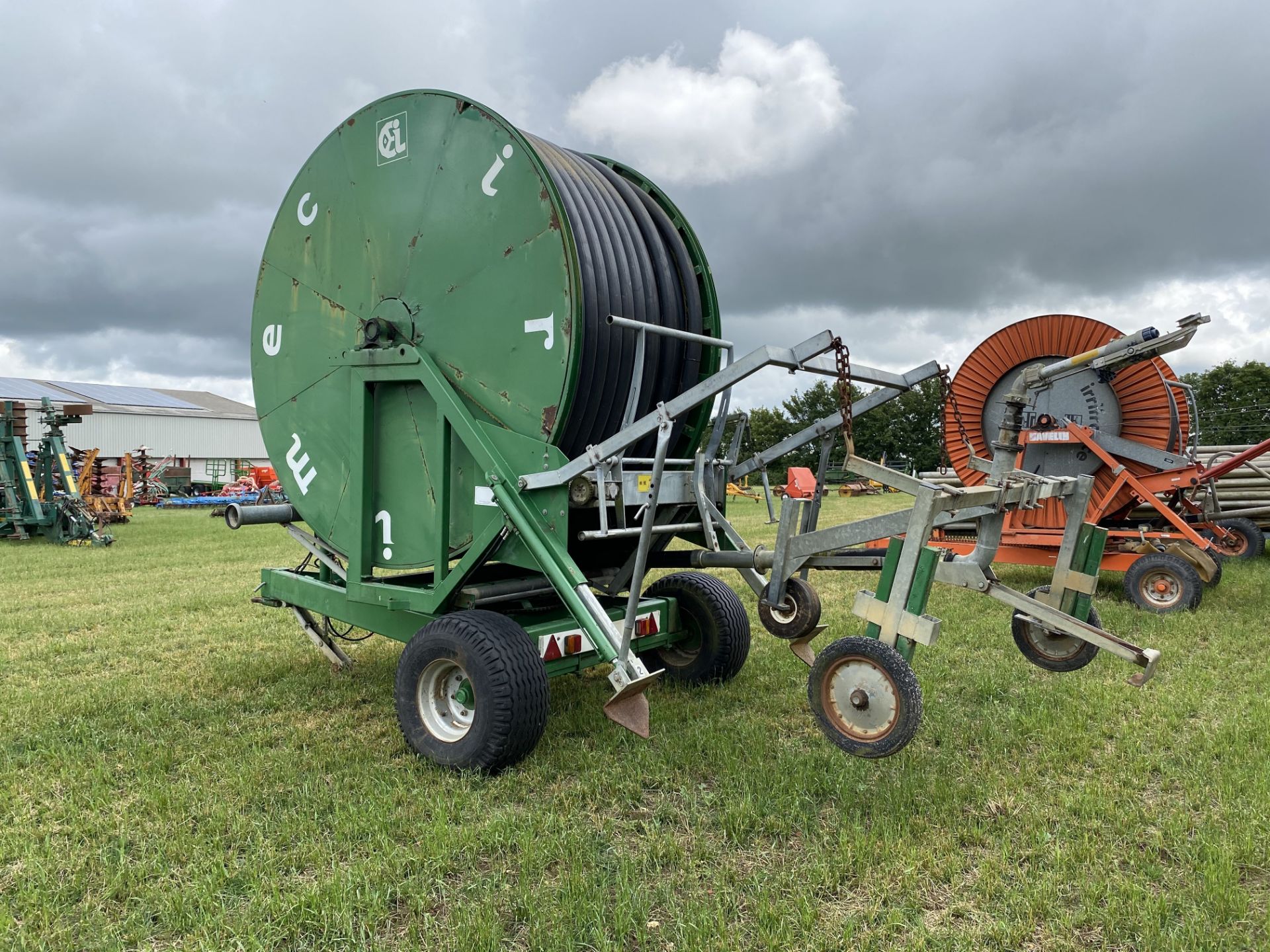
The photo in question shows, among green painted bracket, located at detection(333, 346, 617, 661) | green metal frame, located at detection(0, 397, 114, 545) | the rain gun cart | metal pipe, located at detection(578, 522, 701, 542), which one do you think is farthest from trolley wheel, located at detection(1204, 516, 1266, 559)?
green metal frame, located at detection(0, 397, 114, 545)

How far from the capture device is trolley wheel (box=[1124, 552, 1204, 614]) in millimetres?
7941

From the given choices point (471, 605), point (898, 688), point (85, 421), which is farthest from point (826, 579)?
point (85, 421)

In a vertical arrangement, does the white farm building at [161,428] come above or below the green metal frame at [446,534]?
above

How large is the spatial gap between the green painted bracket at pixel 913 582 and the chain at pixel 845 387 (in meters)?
0.50

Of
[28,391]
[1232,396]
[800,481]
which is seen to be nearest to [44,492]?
[800,481]

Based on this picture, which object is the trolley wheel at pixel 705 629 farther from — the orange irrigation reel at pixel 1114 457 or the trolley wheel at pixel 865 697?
the orange irrigation reel at pixel 1114 457

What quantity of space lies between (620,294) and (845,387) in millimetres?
1493

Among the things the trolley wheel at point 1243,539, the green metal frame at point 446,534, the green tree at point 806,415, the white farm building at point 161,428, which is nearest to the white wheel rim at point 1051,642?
the green metal frame at point 446,534

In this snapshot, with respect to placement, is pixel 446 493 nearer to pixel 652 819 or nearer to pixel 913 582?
pixel 652 819

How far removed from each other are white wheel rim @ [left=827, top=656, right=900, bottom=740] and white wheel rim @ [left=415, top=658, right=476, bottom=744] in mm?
1849

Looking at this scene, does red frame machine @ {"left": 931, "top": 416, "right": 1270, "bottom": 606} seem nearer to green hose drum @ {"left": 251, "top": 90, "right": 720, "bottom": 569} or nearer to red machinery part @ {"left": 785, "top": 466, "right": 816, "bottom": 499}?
green hose drum @ {"left": 251, "top": 90, "right": 720, "bottom": 569}

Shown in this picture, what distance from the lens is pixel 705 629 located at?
215 inches

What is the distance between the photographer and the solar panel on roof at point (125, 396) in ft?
156

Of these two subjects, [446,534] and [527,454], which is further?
[446,534]
